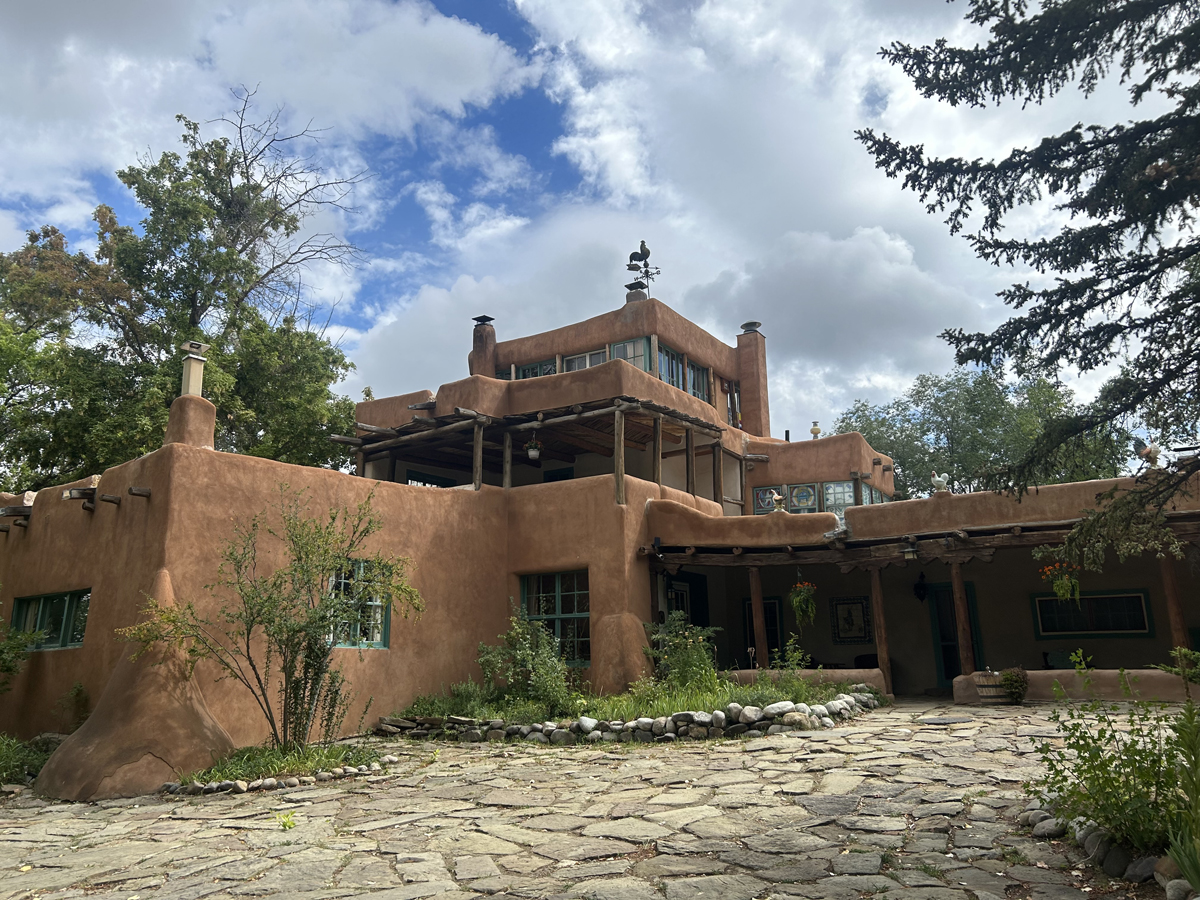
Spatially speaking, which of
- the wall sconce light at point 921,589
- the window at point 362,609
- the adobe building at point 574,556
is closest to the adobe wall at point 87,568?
the adobe building at point 574,556

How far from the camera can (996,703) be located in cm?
1306

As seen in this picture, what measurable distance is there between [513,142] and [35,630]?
11.0 meters

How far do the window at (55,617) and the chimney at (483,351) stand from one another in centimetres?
1186

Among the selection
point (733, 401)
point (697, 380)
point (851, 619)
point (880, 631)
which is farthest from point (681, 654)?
point (733, 401)

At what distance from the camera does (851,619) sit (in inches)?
724

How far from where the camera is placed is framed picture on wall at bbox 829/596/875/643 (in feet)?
59.8

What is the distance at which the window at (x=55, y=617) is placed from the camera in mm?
13258

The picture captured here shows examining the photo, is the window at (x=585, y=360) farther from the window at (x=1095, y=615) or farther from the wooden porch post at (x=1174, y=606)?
the wooden porch post at (x=1174, y=606)

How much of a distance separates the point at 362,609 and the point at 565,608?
4.56 m

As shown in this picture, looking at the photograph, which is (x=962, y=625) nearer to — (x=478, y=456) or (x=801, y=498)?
(x=801, y=498)

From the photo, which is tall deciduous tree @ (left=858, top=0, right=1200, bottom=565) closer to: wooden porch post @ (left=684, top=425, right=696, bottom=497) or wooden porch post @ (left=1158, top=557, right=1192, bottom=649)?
wooden porch post @ (left=1158, top=557, right=1192, bottom=649)

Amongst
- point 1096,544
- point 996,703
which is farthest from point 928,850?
point 996,703

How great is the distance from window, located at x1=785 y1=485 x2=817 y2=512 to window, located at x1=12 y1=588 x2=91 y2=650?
603 inches

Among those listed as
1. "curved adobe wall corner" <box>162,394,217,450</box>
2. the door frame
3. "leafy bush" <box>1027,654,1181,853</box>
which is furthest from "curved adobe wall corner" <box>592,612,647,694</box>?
"leafy bush" <box>1027,654,1181,853</box>
